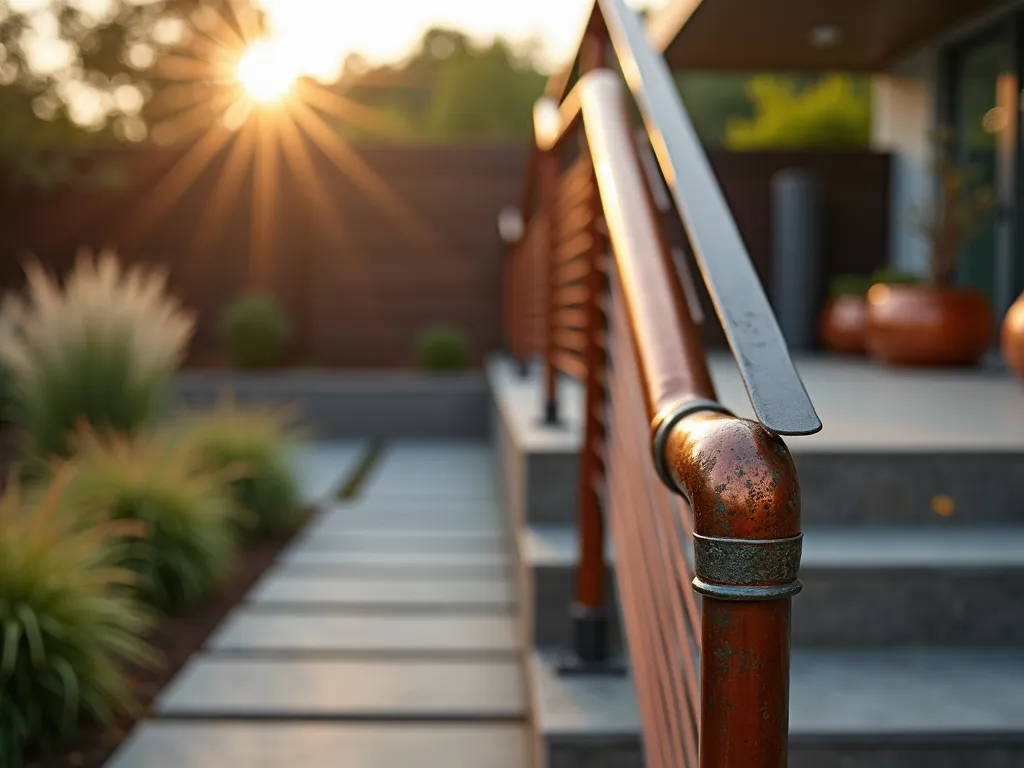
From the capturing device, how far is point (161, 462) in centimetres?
323

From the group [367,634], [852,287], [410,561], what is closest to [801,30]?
[852,287]

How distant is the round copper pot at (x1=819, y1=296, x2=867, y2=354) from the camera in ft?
19.3

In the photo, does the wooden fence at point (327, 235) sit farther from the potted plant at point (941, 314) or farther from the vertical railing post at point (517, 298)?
the potted plant at point (941, 314)

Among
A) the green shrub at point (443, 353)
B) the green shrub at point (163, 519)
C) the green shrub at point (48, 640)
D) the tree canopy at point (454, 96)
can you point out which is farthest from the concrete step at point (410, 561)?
the tree canopy at point (454, 96)

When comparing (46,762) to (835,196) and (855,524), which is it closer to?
(855,524)

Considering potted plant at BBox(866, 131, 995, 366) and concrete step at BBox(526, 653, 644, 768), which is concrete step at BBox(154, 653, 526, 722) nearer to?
concrete step at BBox(526, 653, 644, 768)

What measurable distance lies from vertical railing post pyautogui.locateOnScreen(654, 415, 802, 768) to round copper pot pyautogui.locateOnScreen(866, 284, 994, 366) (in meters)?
4.11

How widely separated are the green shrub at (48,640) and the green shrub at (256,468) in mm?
1488

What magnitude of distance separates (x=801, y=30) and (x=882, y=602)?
4978mm

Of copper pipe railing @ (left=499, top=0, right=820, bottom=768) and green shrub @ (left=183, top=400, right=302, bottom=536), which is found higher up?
copper pipe railing @ (left=499, top=0, right=820, bottom=768)

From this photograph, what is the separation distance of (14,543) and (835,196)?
704 centimetres

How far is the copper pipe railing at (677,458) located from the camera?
64cm

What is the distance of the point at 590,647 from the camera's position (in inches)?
67.0

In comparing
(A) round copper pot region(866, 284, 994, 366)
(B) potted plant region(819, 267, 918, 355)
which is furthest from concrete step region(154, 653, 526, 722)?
(B) potted plant region(819, 267, 918, 355)
